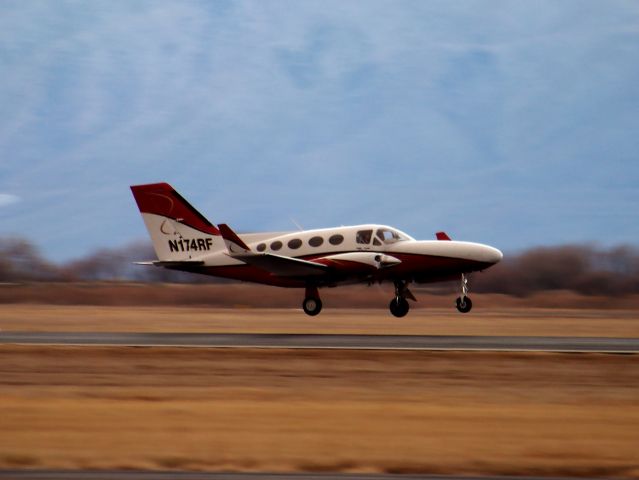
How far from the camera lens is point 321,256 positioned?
34125 mm

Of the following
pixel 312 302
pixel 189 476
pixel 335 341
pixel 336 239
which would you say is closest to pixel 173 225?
pixel 312 302

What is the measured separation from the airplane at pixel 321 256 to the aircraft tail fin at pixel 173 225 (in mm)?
36

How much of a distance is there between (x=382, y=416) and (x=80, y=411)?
14.3 ft

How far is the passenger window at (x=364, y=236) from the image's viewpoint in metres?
33.8

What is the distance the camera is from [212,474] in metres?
10.2

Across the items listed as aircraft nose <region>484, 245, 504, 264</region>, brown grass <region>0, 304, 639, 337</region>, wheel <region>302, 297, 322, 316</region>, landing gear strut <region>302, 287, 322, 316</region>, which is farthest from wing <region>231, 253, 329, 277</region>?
aircraft nose <region>484, 245, 504, 264</region>

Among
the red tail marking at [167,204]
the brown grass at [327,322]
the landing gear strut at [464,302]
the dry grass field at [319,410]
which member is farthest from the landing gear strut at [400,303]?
the dry grass field at [319,410]

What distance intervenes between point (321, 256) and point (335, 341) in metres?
9.53

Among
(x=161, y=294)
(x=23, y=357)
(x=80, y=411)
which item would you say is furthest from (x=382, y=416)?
(x=161, y=294)

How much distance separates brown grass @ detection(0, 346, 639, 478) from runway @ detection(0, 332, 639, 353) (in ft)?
3.95

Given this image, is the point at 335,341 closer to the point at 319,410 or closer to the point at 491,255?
the point at 319,410

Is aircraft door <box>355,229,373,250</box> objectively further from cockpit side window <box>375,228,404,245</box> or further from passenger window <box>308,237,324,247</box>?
passenger window <box>308,237,324,247</box>

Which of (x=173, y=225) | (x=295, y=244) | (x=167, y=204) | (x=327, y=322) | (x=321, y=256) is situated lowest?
(x=327, y=322)

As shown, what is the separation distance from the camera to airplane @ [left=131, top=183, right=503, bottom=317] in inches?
1308
